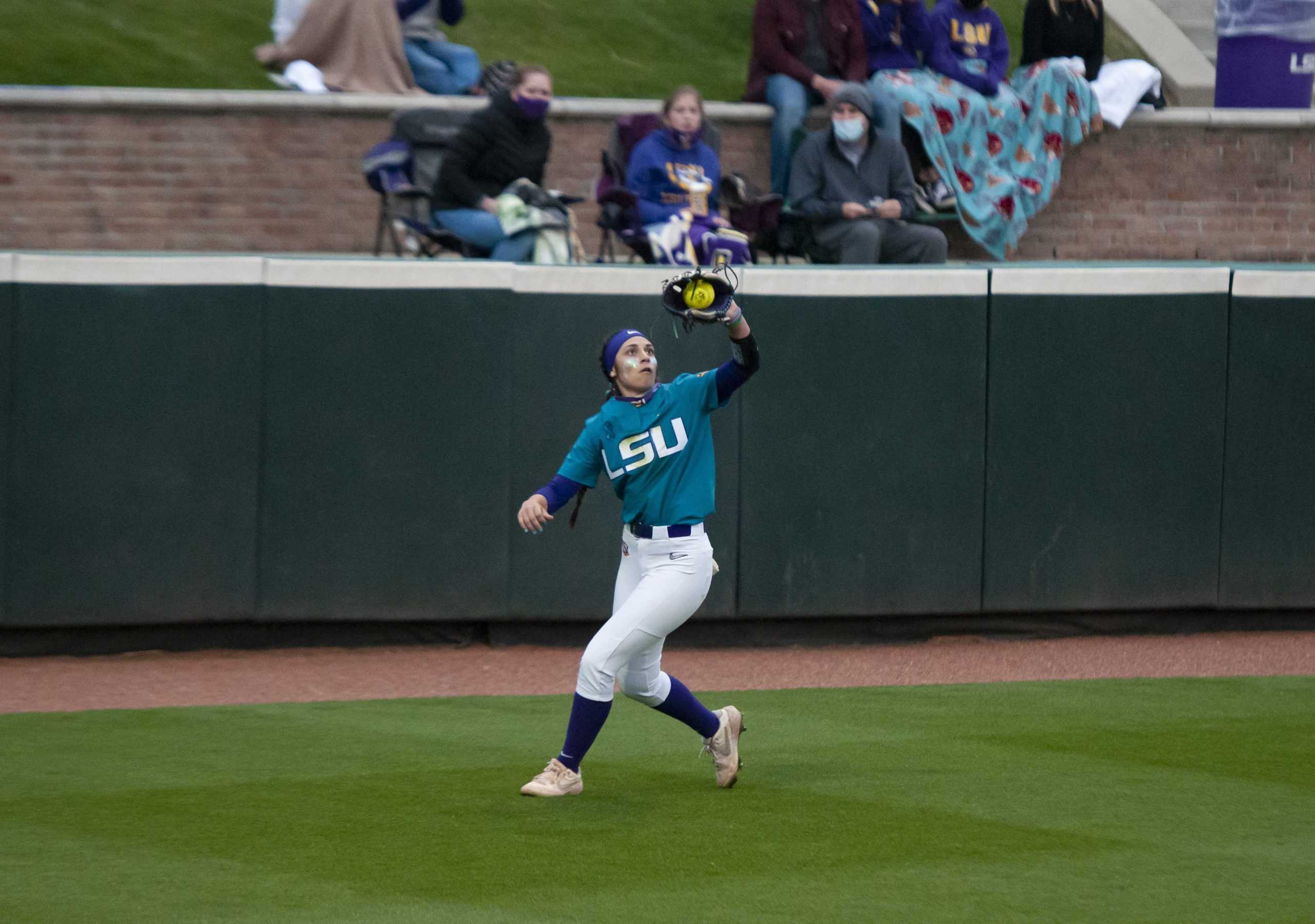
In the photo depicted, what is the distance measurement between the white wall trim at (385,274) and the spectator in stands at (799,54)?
14.5 feet

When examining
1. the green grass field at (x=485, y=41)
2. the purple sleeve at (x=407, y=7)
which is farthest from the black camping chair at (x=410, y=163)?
the green grass field at (x=485, y=41)

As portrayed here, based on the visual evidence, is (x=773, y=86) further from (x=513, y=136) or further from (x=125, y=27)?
(x=125, y=27)

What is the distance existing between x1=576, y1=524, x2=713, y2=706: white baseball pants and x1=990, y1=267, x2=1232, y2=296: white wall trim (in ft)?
13.1

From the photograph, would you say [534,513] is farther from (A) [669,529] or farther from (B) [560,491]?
(A) [669,529]

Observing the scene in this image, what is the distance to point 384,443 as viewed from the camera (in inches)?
351

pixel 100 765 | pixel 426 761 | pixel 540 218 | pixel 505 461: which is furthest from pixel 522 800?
pixel 540 218

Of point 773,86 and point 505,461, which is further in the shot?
point 773,86

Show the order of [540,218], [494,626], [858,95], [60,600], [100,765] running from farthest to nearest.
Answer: [858,95]
[540,218]
[494,626]
[60,600]
[100,765]

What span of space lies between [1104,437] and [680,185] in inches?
137

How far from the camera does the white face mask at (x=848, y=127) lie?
1147 cm

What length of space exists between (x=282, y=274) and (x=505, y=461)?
1.56 metres

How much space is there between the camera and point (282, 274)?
8742 millimetres

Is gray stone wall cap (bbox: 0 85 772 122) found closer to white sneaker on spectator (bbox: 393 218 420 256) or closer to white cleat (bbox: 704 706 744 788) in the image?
white sneaker on spectator (bbox: 393 218 420 256)

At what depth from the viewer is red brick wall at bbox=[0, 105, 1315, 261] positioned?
12.3 metres
